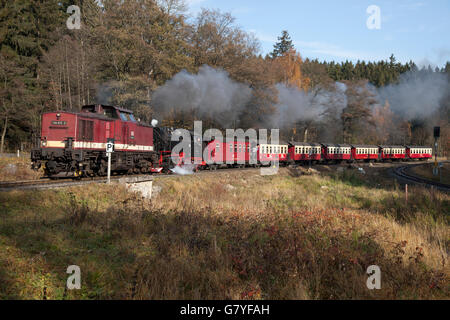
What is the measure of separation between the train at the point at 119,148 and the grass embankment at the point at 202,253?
11.8 ft

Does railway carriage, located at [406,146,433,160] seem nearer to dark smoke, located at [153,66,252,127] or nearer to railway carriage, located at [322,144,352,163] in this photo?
railway carriage, located at [322,144,352,163]

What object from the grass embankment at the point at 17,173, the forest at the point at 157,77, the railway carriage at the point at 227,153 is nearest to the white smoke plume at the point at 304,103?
the forest at the point at 157,77

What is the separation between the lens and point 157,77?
27.5 metres

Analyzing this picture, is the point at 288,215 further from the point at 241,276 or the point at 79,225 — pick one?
the point at 79,225

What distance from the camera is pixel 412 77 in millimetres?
50500

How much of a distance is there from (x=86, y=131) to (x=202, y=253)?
10.4 m

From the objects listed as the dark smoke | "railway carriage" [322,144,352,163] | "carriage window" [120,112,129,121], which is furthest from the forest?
"railway carriage" [322,144,352,163]

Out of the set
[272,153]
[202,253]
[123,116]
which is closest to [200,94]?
[272,153]

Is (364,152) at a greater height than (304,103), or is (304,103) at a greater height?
(304,103)

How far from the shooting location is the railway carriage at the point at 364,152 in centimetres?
4378

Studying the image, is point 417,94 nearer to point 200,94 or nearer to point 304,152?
point 304,152

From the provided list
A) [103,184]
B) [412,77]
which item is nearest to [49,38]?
[103,184]

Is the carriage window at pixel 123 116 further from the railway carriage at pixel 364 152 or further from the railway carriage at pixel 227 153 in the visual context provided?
the railway carriage at pixel 364 152
